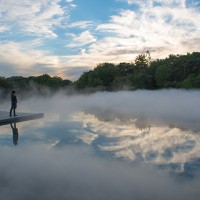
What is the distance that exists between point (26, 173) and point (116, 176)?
7.02 feet

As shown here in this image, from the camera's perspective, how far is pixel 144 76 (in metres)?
47.8

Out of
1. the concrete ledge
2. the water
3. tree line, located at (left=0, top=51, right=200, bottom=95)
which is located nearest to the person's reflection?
the water

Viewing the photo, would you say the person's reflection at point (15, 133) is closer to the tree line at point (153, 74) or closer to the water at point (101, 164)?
the water at point (101, 164)

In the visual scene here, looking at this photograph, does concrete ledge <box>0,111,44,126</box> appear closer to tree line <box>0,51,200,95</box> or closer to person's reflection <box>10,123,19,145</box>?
person's reflection <box>10,123,19,145</box>

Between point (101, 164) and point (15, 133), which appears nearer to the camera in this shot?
point (101, 164)

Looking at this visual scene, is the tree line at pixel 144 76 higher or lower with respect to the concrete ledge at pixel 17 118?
higher

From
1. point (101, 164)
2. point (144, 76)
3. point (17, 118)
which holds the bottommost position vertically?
point (101, 164)

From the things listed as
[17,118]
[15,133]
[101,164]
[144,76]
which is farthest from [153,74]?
[101,164]

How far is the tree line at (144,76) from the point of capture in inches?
1625

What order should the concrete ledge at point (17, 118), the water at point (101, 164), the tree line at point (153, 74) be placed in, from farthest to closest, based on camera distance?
the tree line at point (153, 74)
the concrete ledge at point (17, 118)
the water at point (101, 164)

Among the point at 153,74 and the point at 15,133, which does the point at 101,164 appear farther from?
the point at 153,74

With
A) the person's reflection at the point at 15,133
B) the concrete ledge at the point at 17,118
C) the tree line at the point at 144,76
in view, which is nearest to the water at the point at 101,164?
the person's reflection at the point at 15,133

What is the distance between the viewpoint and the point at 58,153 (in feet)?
31.1

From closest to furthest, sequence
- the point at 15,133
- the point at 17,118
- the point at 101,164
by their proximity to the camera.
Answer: the point at 101,164
the point at 15,133
the point at 17,118
